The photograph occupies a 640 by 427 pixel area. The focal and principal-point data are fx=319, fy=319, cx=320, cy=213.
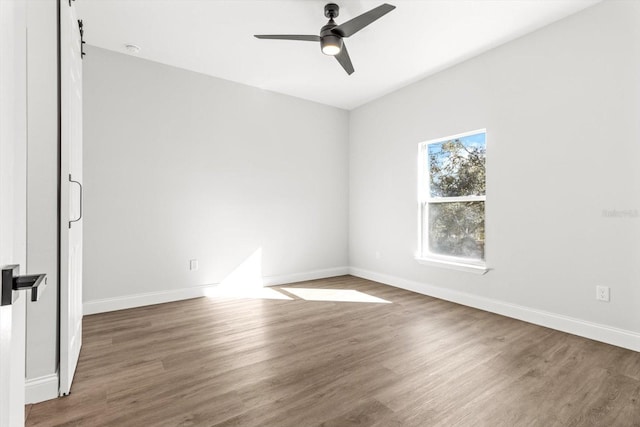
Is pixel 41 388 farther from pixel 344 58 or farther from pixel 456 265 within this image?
pixel 456 265

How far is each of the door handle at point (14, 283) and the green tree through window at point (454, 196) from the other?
12.3 ft

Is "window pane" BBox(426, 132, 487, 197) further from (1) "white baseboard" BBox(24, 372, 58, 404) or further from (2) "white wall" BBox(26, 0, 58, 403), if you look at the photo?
(1) "white baseboard" BBox(24, 372, 58, 404)

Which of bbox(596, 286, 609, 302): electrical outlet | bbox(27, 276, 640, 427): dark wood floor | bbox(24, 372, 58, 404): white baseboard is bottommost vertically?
bbox(27, 276, 640, 427): dark wood floor

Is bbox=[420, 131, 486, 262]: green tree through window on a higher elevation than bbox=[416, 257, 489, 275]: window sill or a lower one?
higher

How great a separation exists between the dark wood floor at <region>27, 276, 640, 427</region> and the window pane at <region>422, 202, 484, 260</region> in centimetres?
80

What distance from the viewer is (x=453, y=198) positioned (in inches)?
152

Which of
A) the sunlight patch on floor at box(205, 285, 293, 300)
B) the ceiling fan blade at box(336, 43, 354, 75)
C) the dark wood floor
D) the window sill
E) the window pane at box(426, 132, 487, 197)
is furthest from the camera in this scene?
the sunlight patch on floor at box(205, 285, 293, 300)

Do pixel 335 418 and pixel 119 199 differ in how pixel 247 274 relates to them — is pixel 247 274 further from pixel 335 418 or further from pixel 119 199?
pixel 335 418

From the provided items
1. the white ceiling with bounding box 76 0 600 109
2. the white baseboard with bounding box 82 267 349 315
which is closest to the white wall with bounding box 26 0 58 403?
the white ceiling with bounding box 76 0 600 109

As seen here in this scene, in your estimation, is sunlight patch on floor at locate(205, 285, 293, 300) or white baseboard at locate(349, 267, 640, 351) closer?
white baseboard at locate(349, 267, 640, 351)

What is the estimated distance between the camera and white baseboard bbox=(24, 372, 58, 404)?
1746 mm

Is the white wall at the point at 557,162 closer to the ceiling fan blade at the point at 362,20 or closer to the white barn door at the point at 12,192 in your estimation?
the ceiling fan blade at the point at 362,20

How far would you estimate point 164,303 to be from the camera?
12.0ft

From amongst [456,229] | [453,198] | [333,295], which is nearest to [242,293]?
[333,295]
